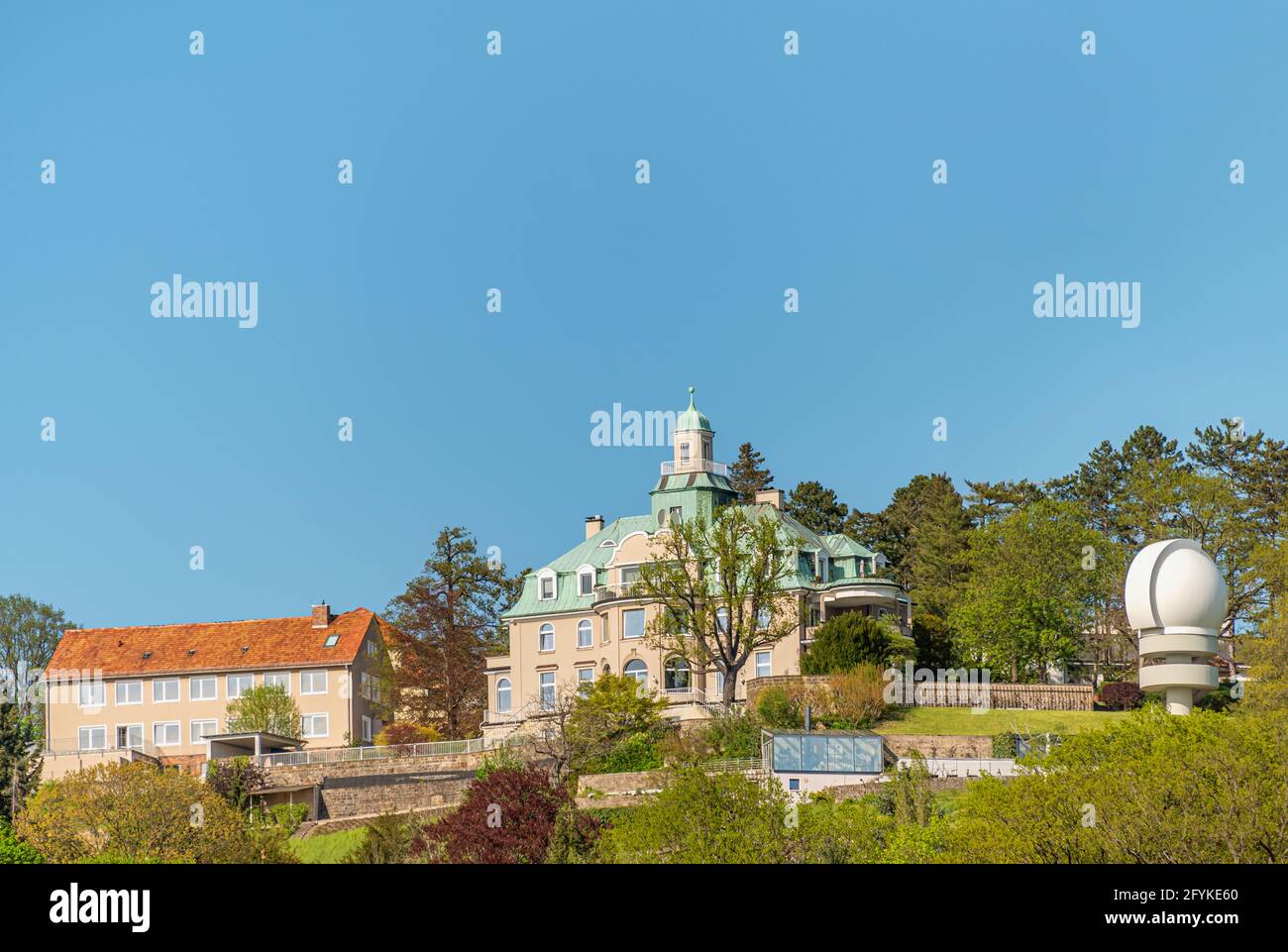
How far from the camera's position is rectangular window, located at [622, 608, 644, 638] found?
7345 cm

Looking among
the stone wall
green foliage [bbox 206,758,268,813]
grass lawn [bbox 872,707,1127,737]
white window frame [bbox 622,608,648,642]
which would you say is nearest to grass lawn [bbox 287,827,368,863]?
green foliage [bbox 206,758,268,813]

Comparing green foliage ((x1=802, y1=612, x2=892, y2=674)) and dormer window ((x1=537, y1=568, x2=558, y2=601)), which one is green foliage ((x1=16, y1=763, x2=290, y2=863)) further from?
dormer window ((x1=537, y1=568, x2=558, y2=601))

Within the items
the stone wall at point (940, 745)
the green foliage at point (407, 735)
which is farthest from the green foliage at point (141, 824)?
the stone wall at point (940, 745)

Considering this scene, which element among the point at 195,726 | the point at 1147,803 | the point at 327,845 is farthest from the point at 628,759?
the point at 195,726

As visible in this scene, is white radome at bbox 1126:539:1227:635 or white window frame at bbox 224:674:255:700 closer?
white radome at bbox 1126:539:1227:635

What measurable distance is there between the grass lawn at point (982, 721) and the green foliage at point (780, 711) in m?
2.79

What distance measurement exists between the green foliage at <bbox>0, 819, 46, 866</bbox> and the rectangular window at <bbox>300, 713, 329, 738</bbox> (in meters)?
34.0

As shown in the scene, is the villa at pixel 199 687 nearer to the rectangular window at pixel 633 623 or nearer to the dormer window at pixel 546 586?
the dormer window at pixel 546 586

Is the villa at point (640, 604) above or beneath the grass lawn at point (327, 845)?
above

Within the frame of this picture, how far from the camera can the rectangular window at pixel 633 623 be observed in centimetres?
7345
